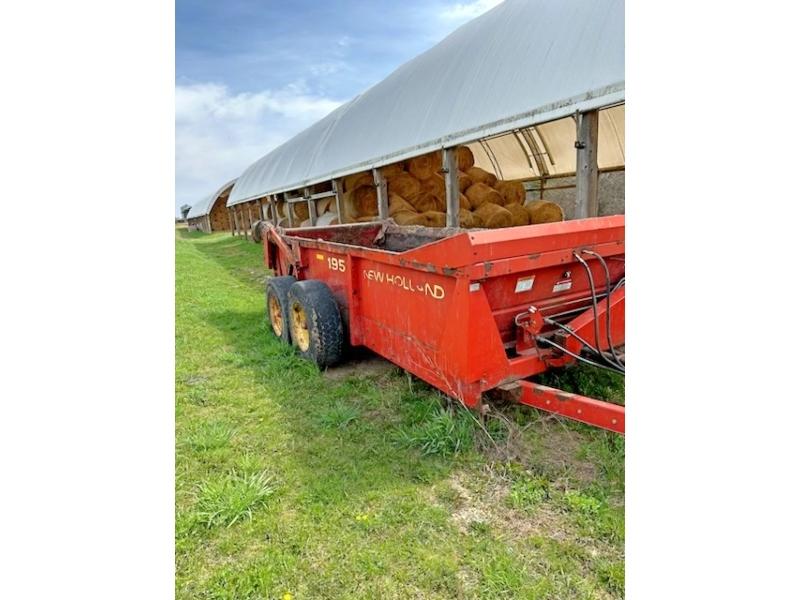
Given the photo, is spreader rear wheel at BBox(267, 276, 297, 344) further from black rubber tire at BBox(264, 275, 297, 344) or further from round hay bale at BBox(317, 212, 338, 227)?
round hay bale at BBox(317, 212, 338, 227)

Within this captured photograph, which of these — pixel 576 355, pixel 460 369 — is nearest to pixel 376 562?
pixel 460 369

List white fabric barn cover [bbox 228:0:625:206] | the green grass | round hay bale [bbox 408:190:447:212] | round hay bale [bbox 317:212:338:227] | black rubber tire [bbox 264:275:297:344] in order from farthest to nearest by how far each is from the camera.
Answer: round hay bale [bbox 317:212:338:227], round hay bale [bbox 408:190:447:212], white fabric barn cover [bbox 228:0:625:206], black rubber tire [bbox 264:275:297:344], the green grass

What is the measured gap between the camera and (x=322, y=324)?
4270 millimetres

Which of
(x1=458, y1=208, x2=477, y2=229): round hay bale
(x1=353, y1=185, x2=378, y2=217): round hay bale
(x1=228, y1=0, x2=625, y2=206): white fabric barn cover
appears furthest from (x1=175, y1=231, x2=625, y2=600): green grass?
(x1=353, y1=185, x2=378, y2=217): round hay bale

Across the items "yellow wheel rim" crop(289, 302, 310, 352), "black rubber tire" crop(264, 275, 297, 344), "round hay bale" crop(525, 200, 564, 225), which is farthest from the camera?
"round hay bale" crop(525, 200, 564, 225)

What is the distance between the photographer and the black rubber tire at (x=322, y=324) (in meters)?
4.27

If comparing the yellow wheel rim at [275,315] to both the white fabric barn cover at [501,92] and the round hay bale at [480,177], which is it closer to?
the white fabric barn cover at [501,92]

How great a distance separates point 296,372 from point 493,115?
17.8 feet

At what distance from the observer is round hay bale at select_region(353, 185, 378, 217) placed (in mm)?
12995

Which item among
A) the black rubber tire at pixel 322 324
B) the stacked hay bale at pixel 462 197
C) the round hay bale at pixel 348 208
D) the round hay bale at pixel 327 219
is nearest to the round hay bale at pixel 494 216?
the stacked hay bale at pixel 462 197

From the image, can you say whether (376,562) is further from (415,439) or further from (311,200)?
(311,200)

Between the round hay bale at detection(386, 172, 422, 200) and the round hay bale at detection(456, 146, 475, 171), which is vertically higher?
the round hay bale at detection(456, 146, 475, 171)

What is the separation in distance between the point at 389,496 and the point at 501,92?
23.0ft

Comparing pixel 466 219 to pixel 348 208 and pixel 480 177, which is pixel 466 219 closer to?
pixel 480 177
